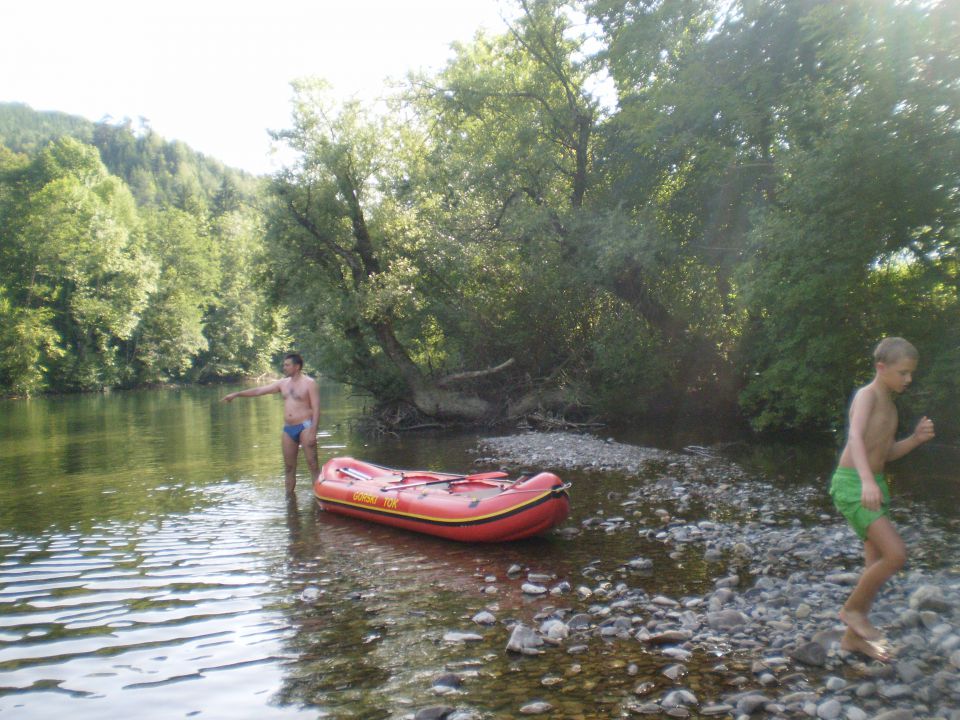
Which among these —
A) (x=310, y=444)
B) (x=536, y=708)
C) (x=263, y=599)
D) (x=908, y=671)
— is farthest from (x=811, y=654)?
(x=310, y=444)

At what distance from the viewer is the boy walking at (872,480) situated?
4625 millimetres

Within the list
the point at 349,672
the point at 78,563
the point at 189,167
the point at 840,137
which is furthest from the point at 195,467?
the point at 189,167

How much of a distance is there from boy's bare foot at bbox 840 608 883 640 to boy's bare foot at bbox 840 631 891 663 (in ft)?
0.11

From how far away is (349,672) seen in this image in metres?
4.98

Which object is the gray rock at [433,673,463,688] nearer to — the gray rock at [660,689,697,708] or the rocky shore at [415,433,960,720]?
the rocky shore at [415,433,960,720]

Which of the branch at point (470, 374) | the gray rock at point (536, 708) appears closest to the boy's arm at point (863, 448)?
the gray rock at point (536, 708)

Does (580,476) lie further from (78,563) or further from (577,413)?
(577,413)

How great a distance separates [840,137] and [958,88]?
1.60 metres

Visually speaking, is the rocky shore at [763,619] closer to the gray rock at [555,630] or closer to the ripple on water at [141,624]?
the gray rock at [555,630]

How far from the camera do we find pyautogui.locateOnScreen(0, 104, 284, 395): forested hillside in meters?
44.0

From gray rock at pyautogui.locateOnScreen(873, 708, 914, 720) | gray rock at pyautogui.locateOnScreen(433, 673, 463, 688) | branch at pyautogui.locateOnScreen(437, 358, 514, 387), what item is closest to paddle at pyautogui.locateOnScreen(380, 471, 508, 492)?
gray rock at pyautogui.locateOnScreen(433, 673, 463, 688)

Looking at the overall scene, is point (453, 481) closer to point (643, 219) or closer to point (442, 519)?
point (442, 519)

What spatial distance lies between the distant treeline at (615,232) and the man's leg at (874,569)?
26.8ft

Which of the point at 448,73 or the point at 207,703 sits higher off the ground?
the point at 448,73
